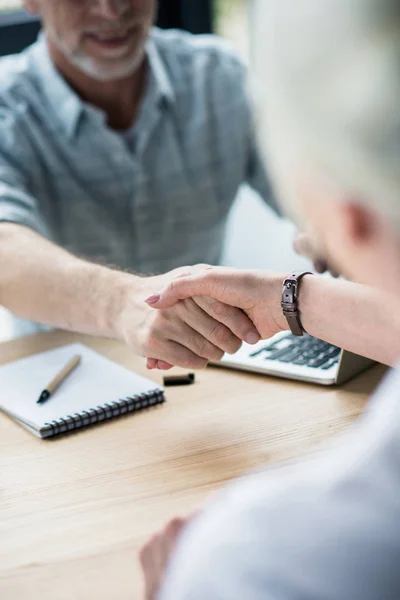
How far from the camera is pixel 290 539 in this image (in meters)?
0.52

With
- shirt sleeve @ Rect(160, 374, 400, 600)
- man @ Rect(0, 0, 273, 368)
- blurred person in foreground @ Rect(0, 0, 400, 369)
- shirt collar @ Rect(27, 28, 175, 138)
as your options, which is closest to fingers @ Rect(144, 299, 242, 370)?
blurred person in foreground @ Rect(0, 0, 400, 369)

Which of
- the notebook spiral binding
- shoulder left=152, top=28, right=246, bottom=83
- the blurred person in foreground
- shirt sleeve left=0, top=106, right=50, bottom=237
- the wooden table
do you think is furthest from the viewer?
shoulder left=152, top=28, right=246, bottom=83

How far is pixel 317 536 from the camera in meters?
0.52

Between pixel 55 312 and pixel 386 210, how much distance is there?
1.00 metres

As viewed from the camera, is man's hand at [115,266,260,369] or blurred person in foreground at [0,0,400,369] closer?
man's hand at [115,266,260,369]

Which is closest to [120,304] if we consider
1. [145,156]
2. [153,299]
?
[153,299]

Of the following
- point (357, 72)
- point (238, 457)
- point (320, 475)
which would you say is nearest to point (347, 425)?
point (238, 457)

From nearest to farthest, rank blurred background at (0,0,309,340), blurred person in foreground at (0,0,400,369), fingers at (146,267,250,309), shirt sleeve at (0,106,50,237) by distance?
fingers at (146,267,250,309) < shirt sleeve at (0,106,50,237) < blurred person in foreground at (0,0,400,369) < blurred background at (0,0,309,340)

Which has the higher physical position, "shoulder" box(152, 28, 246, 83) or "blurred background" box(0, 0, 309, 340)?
"shoulder" box(152, 28, 246, 83)

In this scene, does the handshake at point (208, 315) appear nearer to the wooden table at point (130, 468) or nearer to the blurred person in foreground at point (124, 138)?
the wooden table at point (130, 468)

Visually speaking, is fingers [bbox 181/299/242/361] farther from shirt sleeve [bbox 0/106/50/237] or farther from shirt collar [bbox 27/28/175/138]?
shirt collar [bbox 27/28/175/138]

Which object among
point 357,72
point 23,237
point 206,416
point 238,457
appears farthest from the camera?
point 23,237

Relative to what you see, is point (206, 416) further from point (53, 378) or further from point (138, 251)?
point (138, 251)

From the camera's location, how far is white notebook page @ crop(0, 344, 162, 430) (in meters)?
1.17
